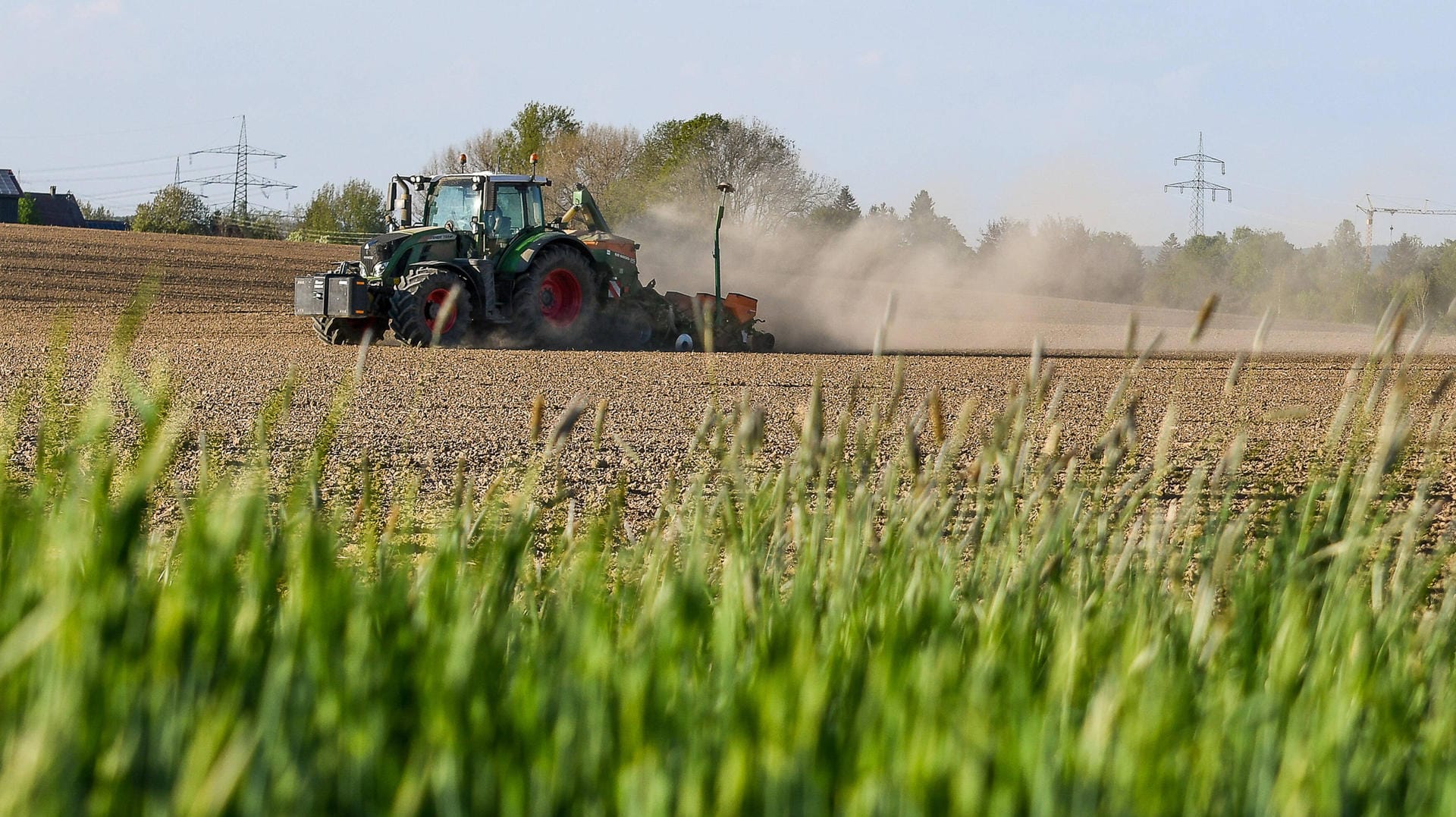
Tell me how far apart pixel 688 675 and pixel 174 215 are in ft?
216

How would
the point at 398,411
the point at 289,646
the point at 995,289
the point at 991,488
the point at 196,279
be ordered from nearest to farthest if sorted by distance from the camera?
1. the point at 289,646
2. the point at 991,488
3. the point at 398,411
4. the point at 196,279
5. the point at 995,289

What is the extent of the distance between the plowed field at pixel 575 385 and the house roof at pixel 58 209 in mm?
48611

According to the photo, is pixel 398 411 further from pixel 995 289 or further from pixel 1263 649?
pixel 995 289

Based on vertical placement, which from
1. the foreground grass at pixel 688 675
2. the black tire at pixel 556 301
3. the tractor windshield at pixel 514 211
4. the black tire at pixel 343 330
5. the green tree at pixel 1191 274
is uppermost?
the green tree at pixel 1191 274

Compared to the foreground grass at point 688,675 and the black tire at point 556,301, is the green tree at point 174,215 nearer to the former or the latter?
the black tire at point 556,301

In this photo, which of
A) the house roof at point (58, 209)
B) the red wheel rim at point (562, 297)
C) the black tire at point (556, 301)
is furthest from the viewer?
the house roof at point (58, 209)

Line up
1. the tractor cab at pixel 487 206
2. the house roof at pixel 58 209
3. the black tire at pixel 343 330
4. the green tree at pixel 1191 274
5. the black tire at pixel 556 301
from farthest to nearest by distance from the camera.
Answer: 1. the house roof at pixel 58 209
2. the green tree at pixel 1191 274
3. the black tire at pixel 343 330
4. the tractor cab at pixel 487 206
5. the black tire at pixel 556 301

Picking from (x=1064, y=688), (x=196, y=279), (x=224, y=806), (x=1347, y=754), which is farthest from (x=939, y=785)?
(x=196, y=279)

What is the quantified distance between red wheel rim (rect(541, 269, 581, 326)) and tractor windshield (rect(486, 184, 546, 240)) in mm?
665

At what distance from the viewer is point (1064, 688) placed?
174 centimetres

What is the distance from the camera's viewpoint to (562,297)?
1727 centimetres

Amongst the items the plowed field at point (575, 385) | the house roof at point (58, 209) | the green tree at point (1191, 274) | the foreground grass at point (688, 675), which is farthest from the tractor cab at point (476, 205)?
the house roof at point (58, 209)

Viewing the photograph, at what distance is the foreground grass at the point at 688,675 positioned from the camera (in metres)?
1.39

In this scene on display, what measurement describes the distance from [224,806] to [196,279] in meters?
31.3
